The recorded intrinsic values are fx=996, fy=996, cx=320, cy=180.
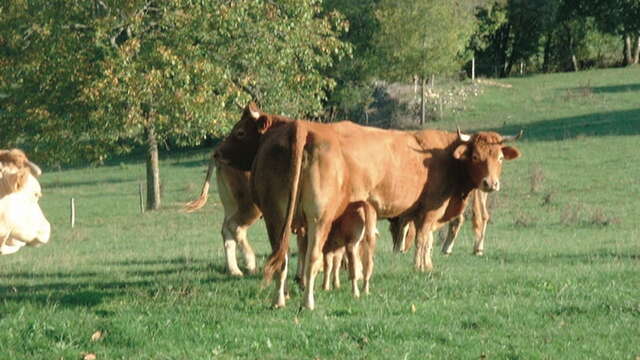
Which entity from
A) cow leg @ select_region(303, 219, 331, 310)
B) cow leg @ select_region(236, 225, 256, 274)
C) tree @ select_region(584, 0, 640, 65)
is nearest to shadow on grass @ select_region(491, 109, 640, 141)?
tree @ select_region(584, 0, 640, 65)

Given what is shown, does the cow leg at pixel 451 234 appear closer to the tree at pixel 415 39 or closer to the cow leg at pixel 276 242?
the cow leg at pixel 276 242

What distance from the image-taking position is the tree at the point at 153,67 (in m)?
31.2

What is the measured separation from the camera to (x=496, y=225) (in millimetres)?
25109

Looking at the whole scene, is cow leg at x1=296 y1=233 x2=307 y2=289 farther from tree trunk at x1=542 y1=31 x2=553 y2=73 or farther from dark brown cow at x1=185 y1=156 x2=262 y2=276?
tree trunk at x1=542 y1=31 x2=553 y2=73

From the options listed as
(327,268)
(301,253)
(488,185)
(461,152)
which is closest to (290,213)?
(301,253)

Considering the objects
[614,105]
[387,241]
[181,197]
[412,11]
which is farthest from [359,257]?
[412,11]

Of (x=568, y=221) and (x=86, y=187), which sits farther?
(x=86, y=187)

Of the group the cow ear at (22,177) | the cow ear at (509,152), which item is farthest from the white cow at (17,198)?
the cow ear at (509,152)

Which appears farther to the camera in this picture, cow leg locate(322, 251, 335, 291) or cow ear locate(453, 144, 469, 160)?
cow ear locate(453, 144, 469, 160)

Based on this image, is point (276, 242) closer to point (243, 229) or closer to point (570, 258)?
point (243, 229)

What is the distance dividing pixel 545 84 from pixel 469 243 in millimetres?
43747

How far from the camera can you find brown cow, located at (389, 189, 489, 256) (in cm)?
1577

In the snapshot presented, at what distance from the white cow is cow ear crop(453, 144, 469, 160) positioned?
8.67 m

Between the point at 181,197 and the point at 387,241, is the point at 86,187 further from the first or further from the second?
the point at 387,241
